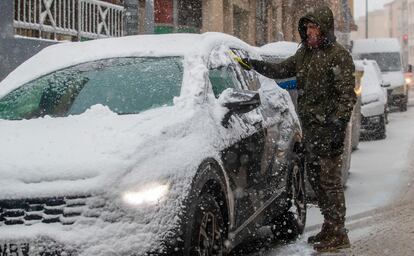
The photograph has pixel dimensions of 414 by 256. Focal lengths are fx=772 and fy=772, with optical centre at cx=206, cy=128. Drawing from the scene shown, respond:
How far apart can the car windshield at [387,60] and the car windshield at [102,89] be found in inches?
877

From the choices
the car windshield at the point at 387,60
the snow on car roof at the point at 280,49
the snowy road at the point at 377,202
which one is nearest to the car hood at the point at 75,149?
the snowy road at the point at 377,202

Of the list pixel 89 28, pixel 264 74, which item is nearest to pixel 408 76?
pixel 89 28

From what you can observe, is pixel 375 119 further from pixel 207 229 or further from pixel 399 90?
pixel 207 229

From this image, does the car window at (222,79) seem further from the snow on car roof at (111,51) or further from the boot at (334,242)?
the boot at (334,242)

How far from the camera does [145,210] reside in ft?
13.1

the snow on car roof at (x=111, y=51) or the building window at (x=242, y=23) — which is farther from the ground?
the building window at (x=242, y=23)

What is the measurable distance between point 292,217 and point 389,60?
844 inches

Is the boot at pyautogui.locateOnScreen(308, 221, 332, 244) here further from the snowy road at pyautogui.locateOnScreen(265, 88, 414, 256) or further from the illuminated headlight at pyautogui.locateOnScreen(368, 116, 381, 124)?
the illuminated headlight at pyautogui.locateOnScreen(368, 116, 381, 124)

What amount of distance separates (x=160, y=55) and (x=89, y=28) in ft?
28.9

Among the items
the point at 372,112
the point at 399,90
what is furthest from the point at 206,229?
the point at 399,90

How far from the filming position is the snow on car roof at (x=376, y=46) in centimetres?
2762

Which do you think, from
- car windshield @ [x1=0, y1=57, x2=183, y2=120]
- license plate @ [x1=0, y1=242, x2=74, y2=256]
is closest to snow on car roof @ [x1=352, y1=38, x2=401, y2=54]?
car windshield @ [x1=0, y1=57, x2=183, y2=120]

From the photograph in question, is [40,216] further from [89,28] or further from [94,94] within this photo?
[89,28]

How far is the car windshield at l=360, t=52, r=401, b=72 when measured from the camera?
2691 centimetres
